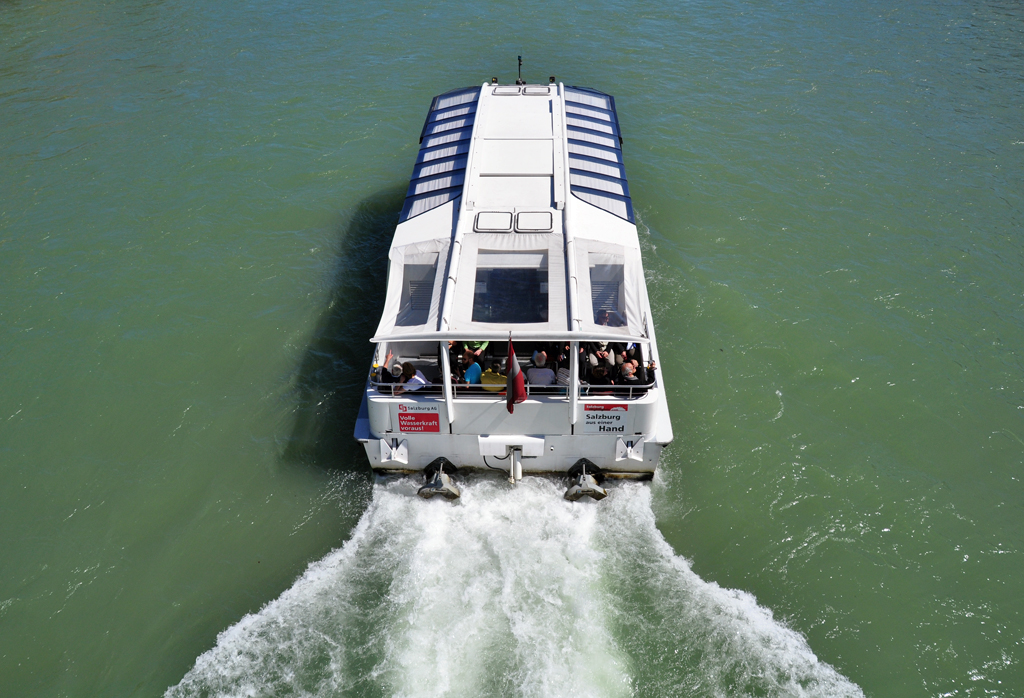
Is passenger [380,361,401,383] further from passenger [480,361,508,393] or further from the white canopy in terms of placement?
passenger [480,361,508,393]

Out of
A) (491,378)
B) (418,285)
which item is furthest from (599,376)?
(418,285)

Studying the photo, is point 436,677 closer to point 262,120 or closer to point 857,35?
point 262,120

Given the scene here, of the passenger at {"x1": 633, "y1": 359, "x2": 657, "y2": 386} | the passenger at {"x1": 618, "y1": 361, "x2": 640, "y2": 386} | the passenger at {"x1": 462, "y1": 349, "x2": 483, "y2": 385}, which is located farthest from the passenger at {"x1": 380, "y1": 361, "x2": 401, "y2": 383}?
the passenger at {"x1": 633, "y1": 359, "x2": 657, "y2": 386}

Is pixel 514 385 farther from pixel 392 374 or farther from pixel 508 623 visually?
pixel 508 623

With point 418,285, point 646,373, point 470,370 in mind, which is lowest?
point 470,370

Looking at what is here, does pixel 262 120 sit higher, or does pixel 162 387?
pixel 262 120

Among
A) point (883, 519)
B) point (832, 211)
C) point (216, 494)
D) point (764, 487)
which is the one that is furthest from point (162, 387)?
point (832, 211)
